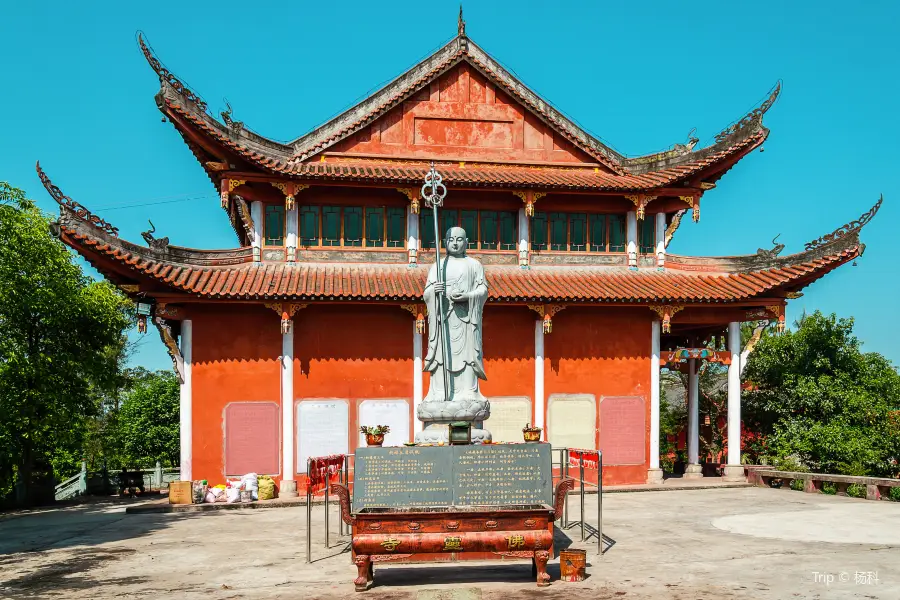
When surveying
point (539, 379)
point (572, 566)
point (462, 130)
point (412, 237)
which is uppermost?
point (462, 130)

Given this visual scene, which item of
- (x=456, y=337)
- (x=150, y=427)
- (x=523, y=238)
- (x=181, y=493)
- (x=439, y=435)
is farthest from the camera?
(x=150, y=427)

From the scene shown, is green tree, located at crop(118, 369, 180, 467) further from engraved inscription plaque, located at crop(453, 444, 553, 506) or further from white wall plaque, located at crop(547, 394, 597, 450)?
engraved inscription plaque, located at crop(453, 444, 553, 506)

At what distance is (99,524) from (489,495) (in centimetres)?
1017

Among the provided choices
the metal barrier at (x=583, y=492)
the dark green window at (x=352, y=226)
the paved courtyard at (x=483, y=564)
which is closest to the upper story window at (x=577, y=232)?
the dark green window at (x=352, y=226)

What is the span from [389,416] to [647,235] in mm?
9257

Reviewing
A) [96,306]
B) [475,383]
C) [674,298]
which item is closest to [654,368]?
[674,298]

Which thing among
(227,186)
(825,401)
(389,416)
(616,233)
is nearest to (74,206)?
(227,186)

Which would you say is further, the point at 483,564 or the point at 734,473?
the point at 734,473

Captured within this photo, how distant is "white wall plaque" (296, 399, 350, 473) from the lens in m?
19.8

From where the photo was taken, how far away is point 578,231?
2250 centimetres

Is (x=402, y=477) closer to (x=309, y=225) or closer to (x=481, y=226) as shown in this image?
(x=309, y=225)

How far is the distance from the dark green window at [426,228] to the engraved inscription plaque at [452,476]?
39.6 feet

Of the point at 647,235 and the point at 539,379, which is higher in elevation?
the point at 647,235

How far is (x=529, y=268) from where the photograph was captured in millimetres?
21938
